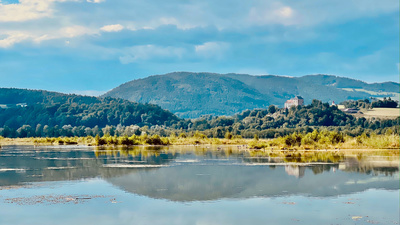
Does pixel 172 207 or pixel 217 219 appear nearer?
pixel 217 219

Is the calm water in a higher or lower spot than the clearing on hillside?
lower

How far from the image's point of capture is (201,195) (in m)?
25.7

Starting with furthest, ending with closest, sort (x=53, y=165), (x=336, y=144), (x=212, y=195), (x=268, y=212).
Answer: (x=336, y=144), (x=53, y=165), (x=212, y=195), (x=268, y=212)

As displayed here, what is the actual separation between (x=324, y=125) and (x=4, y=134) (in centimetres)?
10106

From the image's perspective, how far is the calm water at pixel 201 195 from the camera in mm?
20250

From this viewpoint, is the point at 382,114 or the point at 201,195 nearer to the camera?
the point at 201,195

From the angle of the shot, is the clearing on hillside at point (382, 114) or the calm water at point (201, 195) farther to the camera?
the clearing on hillside at point (382, 114)

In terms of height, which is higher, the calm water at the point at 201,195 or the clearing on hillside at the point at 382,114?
the clearing on hillside at the point at 382,114

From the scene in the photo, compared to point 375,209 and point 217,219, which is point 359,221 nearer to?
point 375,209

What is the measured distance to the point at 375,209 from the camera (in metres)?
21.6

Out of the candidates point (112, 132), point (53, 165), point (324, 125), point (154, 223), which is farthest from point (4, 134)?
point (154, 223)

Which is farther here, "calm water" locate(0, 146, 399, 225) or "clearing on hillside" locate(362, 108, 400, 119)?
"clearing on hillside" locate(362, 108, 400, 119)

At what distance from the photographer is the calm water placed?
2025 centimetres

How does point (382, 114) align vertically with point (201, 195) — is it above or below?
above
